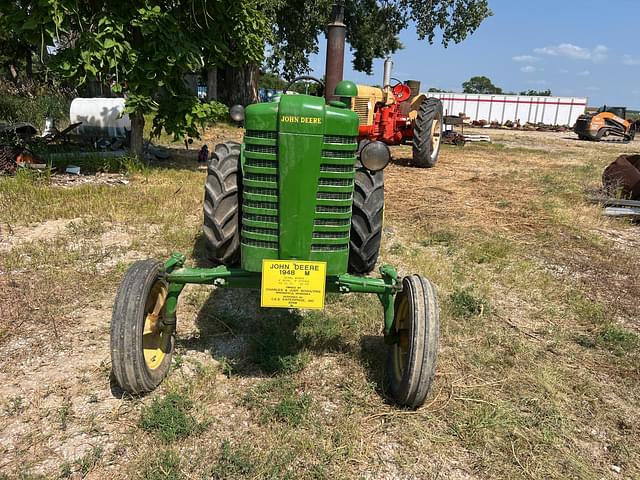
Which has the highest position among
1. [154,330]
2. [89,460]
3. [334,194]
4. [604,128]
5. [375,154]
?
[604,128]

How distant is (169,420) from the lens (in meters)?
2.46

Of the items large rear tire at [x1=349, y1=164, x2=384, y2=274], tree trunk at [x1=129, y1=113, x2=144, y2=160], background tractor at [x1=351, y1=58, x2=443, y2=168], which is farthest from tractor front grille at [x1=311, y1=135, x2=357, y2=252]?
background tractor at [x1=351, y1=58, x2=443, y2=168]

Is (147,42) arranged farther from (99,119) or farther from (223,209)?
(223,209)

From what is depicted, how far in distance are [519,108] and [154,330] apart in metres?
34.6

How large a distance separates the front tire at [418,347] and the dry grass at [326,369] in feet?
0.44

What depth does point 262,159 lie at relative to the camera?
2641 mm

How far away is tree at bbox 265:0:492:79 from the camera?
17.7 meters

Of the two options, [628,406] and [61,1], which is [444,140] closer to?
[61,1]

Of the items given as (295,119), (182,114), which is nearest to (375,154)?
(295,119)

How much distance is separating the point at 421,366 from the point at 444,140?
48.8 ft

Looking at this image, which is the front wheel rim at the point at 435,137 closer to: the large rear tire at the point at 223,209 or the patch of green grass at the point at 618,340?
the patch of green grass at the point at 618,340

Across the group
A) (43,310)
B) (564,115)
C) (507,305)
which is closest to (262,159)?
(43,310)

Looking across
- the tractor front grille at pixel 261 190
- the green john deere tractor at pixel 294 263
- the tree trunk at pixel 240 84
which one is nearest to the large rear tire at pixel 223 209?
the green john deere tractor at pixel 294 263

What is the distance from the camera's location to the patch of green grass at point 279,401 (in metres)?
2.55
